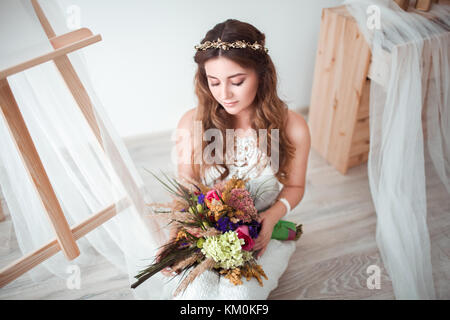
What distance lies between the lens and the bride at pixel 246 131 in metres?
1.05

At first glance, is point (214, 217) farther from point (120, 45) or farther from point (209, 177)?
point (120, 45)

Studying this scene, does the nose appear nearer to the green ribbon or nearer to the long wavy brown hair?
the long wavy brown hair

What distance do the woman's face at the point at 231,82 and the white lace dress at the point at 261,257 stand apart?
0.95ft

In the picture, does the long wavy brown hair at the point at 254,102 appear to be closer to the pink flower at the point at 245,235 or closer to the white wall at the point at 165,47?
the white wall at the point at 165,47

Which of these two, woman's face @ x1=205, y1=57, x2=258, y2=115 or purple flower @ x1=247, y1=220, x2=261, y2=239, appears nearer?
woman's face @ x1=205, y1=57, x2=258, y2=115

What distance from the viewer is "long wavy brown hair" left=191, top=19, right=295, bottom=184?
3.40ft

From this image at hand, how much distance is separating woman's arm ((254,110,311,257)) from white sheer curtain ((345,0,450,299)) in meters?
0.39

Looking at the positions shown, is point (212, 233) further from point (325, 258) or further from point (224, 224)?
point (325, 258)

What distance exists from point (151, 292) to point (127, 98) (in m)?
1.15

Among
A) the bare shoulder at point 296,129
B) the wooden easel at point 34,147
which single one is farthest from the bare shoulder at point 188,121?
the bare shoulder at point 296,129

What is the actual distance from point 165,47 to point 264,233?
1.10 metres

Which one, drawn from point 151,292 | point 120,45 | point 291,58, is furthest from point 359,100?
point 151,292

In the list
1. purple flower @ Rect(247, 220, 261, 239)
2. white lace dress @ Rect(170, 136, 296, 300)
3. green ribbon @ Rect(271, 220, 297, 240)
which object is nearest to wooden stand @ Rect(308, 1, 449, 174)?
white lace dress @ Rect(170, 136, 296, 300)

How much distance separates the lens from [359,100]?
1.87 meters
